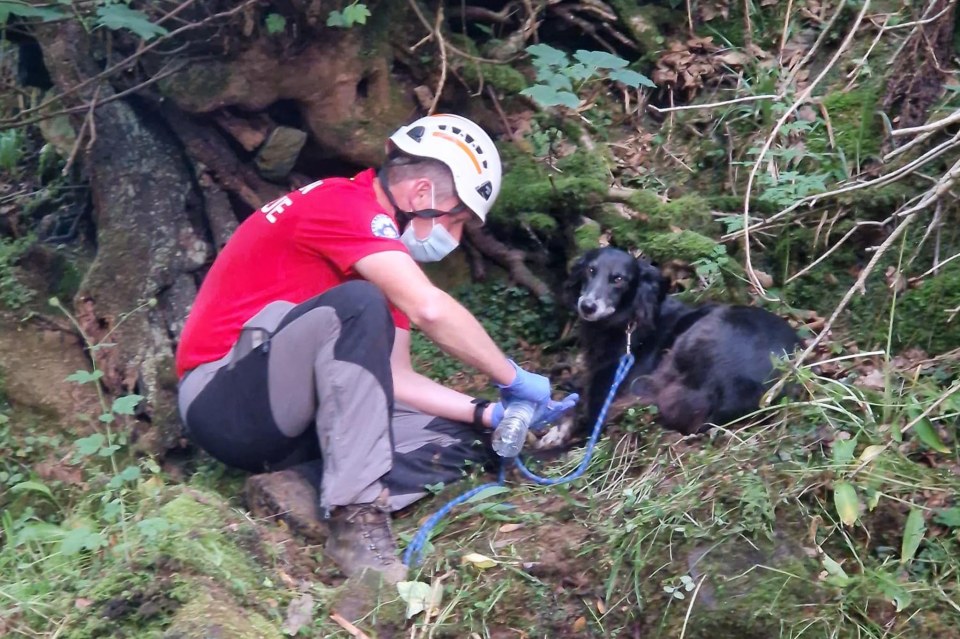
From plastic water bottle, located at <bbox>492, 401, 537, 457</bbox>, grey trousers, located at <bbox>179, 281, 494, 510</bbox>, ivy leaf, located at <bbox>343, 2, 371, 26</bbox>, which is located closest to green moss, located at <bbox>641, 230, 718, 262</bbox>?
plastic water bottle, located at <bbox>492, 401, 537, 457</bbox>

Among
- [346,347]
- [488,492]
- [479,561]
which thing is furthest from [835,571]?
[346,347]

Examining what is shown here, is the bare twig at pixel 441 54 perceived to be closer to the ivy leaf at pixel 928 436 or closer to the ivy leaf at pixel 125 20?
the ivy leaf at pixel 125 20

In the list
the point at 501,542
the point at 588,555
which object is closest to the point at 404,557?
the point at 501,542

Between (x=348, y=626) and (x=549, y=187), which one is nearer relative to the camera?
(x=348, y=626)

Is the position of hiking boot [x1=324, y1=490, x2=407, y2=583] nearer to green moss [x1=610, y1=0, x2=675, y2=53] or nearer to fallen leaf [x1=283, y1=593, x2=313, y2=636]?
fallen leaf [x1=283, y1=593, x2=313, y2=636]

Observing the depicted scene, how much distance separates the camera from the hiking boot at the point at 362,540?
10.7ft

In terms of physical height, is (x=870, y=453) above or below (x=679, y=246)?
above

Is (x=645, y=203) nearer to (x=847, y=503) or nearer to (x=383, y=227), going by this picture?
(x=383, y=227)

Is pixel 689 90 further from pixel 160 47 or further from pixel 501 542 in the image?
pixel 501 542

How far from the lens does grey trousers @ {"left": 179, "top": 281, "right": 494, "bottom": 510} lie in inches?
134

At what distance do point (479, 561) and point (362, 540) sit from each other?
1.40ft

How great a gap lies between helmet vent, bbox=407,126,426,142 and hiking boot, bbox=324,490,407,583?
1.43 m

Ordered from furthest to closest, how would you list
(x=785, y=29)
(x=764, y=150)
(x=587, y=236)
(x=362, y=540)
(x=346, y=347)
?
(x=785, y=29) → (x=587, y=236) → (x=764, y=150) → (x=346, y=347) → (x=362, y=540)

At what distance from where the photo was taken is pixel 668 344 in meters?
4.68
